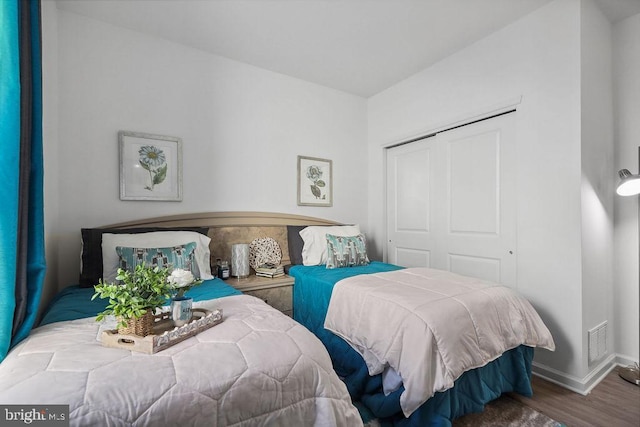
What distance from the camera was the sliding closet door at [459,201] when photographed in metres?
2.49

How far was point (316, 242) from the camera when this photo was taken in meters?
2.91

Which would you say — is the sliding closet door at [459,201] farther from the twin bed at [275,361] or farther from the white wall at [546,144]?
the twin bed at [275,361]

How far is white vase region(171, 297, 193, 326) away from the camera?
1.17m

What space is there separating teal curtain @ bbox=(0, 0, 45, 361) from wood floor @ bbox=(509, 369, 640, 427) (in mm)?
2686

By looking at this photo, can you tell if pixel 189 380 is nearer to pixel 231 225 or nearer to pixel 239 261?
pixel 239 261

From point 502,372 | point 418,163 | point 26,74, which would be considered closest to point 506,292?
point 502,372

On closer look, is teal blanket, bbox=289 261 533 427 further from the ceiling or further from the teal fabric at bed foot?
the ceiling

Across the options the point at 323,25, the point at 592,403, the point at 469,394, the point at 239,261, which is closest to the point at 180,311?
the point at 239,261

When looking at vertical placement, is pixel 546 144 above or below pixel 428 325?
above

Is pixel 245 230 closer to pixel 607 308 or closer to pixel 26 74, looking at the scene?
pixel 26 74

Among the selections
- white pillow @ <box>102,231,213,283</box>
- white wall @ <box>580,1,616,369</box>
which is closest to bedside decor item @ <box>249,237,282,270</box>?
white pillow @ <box>102,231,213,283</box>

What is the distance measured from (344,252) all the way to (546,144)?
1805 millimetres

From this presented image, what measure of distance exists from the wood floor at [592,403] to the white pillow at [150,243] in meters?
2.38

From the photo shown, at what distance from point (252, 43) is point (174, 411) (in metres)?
2.79
